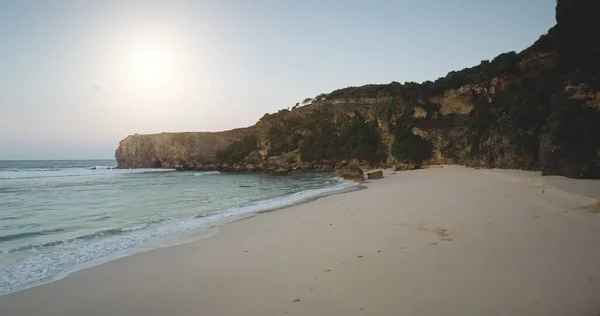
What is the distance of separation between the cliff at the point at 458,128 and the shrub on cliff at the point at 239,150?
230mm

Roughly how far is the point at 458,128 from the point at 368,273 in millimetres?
37695

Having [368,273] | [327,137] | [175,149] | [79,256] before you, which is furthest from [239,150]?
[368,273]

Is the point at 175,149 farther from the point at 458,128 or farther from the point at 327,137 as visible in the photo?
the point at 458,128

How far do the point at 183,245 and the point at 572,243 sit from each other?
696cm

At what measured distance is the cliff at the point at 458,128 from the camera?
1417 centimetres

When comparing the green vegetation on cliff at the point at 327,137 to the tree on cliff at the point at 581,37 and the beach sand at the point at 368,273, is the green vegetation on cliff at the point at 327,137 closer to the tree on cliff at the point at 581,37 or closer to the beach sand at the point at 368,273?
the tree on cliff at the point at 581,37

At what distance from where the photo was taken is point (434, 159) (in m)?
36.8

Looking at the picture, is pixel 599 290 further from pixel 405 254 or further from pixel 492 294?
pixel 405 254

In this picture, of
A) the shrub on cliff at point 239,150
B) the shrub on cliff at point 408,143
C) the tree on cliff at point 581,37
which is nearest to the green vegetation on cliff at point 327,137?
the shrub on cliff at point 408,143

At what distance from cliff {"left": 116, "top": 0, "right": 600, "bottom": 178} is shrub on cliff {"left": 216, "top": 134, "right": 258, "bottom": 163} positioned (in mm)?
230

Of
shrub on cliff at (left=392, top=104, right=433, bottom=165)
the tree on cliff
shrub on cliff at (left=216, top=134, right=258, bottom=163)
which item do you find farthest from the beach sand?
shrub on cliff at (left=216, top=134, right=258, bottom=163)

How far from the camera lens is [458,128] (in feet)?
122

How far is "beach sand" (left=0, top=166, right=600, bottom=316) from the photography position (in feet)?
10.8

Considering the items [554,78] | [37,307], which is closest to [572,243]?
[37,307]
